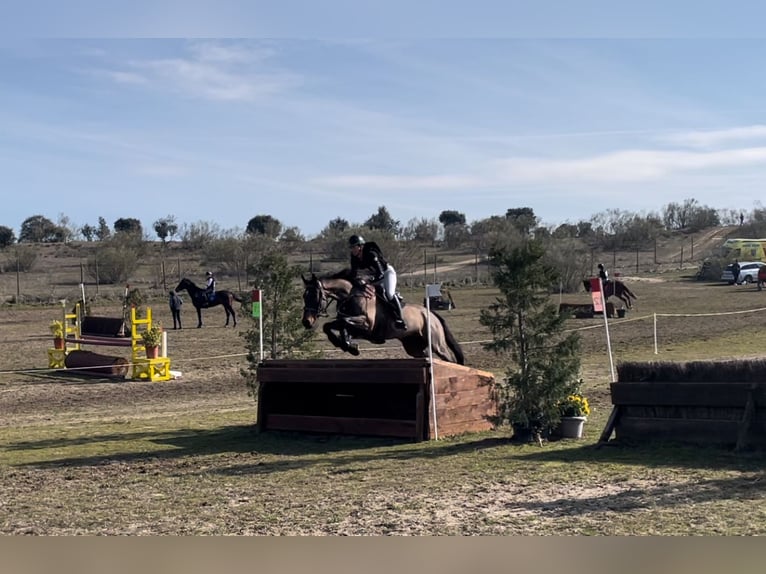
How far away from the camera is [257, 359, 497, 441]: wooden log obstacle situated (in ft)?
33.3

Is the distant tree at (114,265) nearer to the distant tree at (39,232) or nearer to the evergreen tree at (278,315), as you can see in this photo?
the distant tree at (39,232)

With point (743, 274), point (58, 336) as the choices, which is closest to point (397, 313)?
point (58, 336)

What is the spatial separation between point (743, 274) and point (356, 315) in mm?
33693

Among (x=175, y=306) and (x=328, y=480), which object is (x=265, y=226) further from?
(x=328, y=480)

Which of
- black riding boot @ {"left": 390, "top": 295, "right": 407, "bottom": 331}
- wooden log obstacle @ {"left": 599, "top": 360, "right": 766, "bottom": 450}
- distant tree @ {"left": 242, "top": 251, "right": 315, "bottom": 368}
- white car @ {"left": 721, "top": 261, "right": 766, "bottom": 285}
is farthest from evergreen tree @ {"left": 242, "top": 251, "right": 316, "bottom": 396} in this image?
white car @ {"left": 721, "top": 261, "right": 766, "bottom": 285}

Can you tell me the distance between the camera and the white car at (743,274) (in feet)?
130

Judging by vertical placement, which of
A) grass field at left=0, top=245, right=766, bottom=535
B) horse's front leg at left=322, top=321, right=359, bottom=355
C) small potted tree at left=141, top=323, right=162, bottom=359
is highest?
horse's front leg at left=322, top=321, right=359, bottom=355

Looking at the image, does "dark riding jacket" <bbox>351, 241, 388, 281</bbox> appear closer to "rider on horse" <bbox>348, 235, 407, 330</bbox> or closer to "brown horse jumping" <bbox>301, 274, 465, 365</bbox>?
"rider on horse" <bbox>348, 235, 407, 330</bbox>

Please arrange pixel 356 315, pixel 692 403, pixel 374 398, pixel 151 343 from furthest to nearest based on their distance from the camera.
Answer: pixel 151 343 < pixel 374 398 < pixel 356 315 < pixel 692 403

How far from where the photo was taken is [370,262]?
34.9ft

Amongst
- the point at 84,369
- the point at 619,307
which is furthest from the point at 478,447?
the point at 619,307

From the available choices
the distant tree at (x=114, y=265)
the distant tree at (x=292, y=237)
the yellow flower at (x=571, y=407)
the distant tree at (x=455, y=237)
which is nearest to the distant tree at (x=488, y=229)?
the distant tree at (x=455, y=237)

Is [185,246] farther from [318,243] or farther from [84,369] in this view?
[84,369]

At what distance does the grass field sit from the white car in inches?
1063
